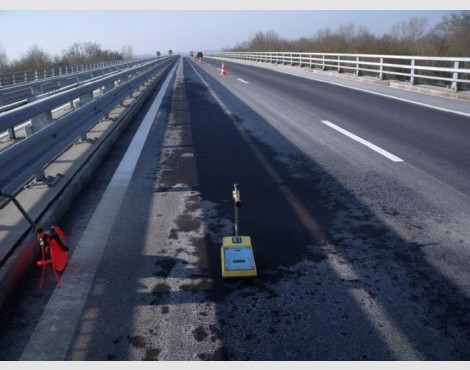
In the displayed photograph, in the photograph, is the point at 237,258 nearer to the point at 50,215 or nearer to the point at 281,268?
the point at 281,268

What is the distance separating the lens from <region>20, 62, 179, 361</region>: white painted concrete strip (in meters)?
2.44

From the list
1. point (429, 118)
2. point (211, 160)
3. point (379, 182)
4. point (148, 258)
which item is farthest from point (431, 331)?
point (429, 118)

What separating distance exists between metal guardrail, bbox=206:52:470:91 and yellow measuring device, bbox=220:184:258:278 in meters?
10.7

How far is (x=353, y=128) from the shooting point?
8.99 m

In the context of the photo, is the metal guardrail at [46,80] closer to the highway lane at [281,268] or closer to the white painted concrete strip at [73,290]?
the white painted concrete strip at [73,290]

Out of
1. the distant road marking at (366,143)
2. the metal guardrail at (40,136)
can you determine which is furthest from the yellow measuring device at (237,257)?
the distant road marking at (366,143)

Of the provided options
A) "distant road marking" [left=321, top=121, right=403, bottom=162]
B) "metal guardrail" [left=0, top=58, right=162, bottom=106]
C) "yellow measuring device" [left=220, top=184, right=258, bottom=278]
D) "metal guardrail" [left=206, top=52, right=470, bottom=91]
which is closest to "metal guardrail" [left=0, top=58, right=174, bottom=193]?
"metal guardrail" [left=0, top=58, right=162, bottom=106]

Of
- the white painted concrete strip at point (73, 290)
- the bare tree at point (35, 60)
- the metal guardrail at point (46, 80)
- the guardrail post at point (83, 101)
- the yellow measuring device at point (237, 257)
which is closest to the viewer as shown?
the white painted concrete strip at point (73, 290)

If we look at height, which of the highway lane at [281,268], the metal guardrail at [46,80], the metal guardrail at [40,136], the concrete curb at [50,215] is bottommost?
the highway lane at [281,268]

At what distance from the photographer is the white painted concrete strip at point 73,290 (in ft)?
8.01

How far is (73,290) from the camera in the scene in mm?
3037

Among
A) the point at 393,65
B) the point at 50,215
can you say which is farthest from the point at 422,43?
the point at 50,215

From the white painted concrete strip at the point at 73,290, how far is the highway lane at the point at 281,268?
0.18 feet

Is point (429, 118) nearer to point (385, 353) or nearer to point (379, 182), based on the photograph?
point (379, 182)
